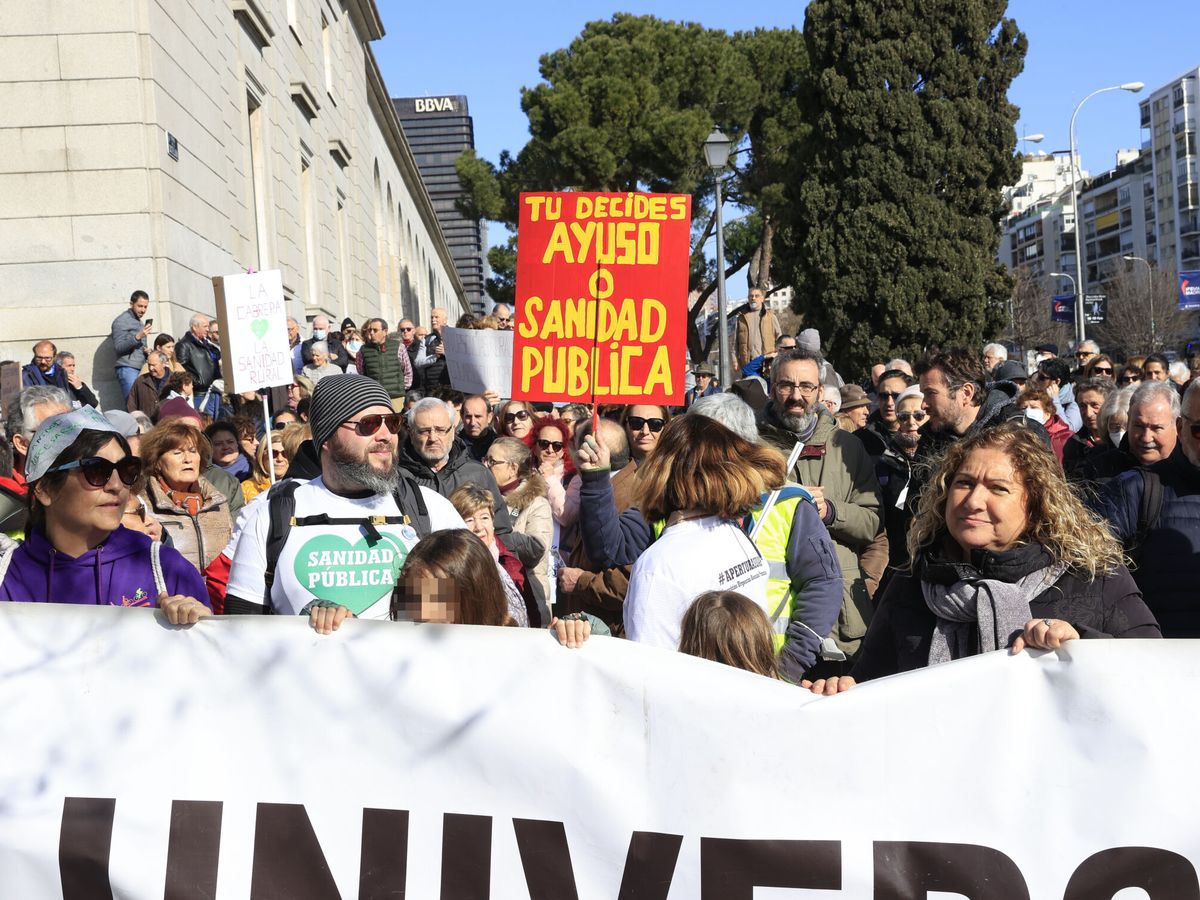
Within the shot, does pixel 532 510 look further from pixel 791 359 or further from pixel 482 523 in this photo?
pixel 791 359

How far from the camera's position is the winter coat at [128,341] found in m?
12.2

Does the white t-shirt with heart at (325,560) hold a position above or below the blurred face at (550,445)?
below

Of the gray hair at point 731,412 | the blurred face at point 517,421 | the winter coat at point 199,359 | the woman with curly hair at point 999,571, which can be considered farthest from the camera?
the winter coat at point 199,359

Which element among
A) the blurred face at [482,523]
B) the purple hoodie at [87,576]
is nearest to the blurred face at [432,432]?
the blurred face at [482,523]

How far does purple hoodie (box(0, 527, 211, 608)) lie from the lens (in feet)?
11.3

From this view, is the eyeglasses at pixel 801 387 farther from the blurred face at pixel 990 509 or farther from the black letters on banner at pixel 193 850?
the black letters on banner at pixel 193 850

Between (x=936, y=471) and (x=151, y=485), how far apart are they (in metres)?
3.51

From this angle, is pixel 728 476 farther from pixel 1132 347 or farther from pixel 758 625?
pixel 1132 347

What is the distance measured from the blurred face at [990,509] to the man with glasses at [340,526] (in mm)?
1409

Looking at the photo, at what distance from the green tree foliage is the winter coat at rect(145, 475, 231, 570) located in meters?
20.8

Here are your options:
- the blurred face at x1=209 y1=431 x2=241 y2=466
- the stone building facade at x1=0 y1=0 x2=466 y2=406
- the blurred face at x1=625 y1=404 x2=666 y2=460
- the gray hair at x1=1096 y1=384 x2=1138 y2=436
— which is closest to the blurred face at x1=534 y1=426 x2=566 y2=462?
the blurred face at x1=625 y1=404 x2=666 y2=460

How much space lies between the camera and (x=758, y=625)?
319 centimetres

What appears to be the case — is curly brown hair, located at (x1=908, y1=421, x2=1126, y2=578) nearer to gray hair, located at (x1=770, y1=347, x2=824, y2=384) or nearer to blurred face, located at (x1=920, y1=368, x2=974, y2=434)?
gray hair, located at (x1=770, y1=347, x2=824, y2=384)

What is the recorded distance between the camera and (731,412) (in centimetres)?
442
